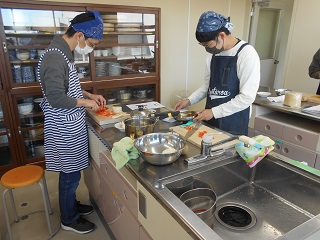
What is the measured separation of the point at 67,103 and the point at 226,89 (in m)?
1.04

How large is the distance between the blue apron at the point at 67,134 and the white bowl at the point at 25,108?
1214 millimetres

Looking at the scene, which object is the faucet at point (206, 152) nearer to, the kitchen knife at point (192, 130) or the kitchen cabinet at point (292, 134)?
the kitchen knife at point (192, 130)

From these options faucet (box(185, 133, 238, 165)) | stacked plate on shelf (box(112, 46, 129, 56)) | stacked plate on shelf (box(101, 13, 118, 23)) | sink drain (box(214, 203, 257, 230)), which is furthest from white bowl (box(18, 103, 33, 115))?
sink drain (box(214, 203, 257, 230))

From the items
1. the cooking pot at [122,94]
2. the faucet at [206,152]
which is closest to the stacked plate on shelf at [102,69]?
the cooking pot at [122,94]

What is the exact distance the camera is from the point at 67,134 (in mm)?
1667

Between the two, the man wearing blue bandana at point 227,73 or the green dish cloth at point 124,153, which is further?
the man wearing blue bandana at point 227,73

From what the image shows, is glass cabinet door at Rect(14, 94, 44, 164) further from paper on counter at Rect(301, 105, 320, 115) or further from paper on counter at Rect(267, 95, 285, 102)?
paper on counter at Rect(301, 105, 320, 115)

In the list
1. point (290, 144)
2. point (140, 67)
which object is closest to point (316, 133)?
point (290, 144)

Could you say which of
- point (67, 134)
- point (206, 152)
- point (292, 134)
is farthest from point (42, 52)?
point (292, 134)

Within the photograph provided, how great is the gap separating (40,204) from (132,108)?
1276 millimetres

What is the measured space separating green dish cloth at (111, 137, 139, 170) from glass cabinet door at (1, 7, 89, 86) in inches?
73.8

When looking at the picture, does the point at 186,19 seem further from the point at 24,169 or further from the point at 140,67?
the point at 24,169

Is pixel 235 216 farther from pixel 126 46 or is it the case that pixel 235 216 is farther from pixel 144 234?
pixel 126 46

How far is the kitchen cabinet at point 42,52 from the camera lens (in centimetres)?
251
